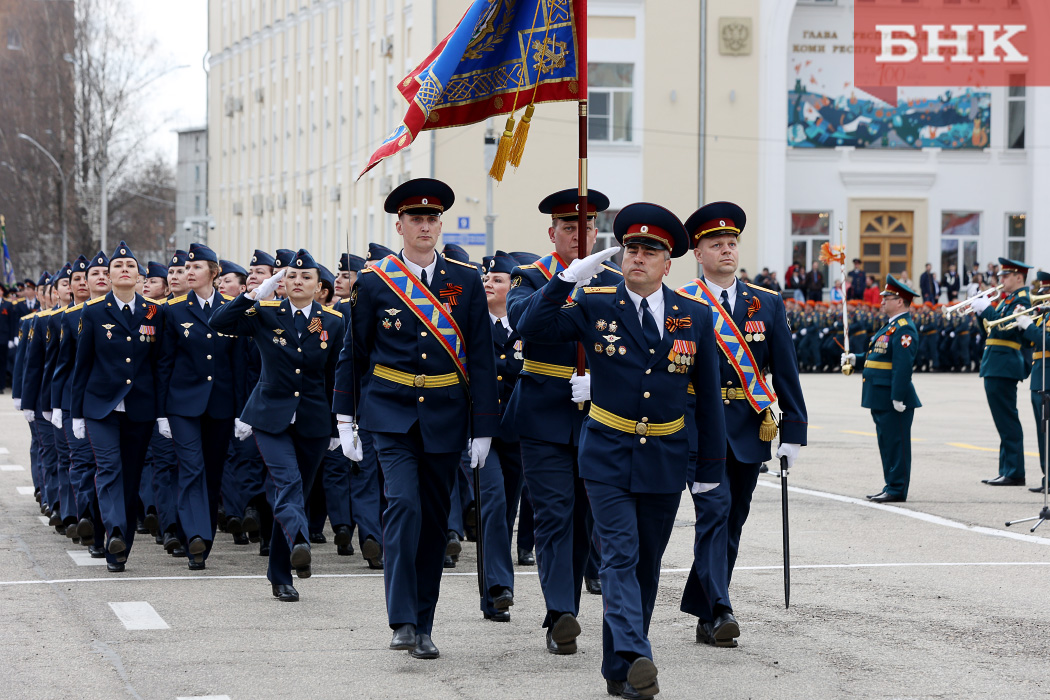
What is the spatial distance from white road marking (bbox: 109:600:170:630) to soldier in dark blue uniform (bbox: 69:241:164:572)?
1410 mm

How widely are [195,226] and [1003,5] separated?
47.4 metres

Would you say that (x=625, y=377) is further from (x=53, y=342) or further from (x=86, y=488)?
(x=53, y=342)

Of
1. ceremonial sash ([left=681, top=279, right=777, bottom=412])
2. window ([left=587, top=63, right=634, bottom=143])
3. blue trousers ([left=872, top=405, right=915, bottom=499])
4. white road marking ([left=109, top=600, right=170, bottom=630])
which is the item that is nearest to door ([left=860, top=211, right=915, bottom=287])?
window ([left=587, top=63, right=634, bottom=143])

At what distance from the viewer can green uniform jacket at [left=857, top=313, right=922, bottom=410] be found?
13828mm

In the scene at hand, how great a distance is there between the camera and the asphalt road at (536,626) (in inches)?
268

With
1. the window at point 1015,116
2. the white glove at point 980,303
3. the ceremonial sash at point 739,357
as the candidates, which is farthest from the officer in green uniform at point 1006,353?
the window at point 1015,116

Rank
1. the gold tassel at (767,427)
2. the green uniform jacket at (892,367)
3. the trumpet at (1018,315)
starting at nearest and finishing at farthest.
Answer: the gold tassel at (767,427) → the green uniform jacket at (892,367) → the trumpet at (1018,315)

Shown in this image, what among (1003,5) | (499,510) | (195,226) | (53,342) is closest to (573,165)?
(1003,5)

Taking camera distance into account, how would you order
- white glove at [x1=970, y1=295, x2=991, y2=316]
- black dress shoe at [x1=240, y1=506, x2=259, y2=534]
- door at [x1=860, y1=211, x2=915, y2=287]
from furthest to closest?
door at [x1=860, y1=211, x2=915, y2=287] < white glove at [x1=970, y1=295, x2=991, y2=316] < black dress shoe at [x1=240, y1=506, x2=259, y2=534]

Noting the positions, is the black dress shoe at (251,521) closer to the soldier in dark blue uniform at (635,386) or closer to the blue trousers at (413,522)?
the blue trousers at (413,522)

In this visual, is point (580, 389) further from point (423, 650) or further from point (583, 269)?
point (423, 650)

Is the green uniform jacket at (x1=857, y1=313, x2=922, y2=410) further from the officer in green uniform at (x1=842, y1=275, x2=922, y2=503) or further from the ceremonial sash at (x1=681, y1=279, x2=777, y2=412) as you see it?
the ceremonial sash at (x1=681, y1=279, x2=777, y2=412)

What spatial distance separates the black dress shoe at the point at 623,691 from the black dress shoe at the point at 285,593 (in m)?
2.79

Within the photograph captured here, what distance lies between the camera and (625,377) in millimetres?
6805
